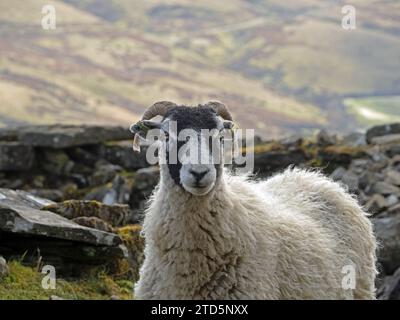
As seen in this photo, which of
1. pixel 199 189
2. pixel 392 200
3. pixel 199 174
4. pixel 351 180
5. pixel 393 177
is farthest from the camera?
pixel 393 177

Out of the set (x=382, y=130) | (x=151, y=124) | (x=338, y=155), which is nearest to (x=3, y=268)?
(x=151, y=124)

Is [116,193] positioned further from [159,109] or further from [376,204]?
[159,109]

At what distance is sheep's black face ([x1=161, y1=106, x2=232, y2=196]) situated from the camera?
10.2m

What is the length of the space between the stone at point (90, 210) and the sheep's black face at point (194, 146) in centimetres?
483

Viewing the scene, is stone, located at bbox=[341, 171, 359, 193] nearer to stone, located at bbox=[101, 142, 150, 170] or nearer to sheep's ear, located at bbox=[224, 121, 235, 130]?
stone, located at bbox=[101, 142, 150, 170]

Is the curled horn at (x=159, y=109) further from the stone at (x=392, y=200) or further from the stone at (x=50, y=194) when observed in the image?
the stone at (x=392, y=200)

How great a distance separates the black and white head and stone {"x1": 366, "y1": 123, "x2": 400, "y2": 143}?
23.1 metres

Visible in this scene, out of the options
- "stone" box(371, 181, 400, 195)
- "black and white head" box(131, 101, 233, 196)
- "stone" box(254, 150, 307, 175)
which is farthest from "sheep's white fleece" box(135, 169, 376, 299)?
"stone" box(254, 150, 307, 175)

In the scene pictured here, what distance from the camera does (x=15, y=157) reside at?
27.1m

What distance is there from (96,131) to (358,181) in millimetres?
9627

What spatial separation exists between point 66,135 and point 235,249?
17898mm

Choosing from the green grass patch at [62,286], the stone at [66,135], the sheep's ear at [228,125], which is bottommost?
the green grass patch at [62,286]

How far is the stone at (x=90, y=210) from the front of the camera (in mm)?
15344

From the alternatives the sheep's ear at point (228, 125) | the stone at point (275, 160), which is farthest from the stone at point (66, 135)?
the sheep's ear at point (228, 125)
